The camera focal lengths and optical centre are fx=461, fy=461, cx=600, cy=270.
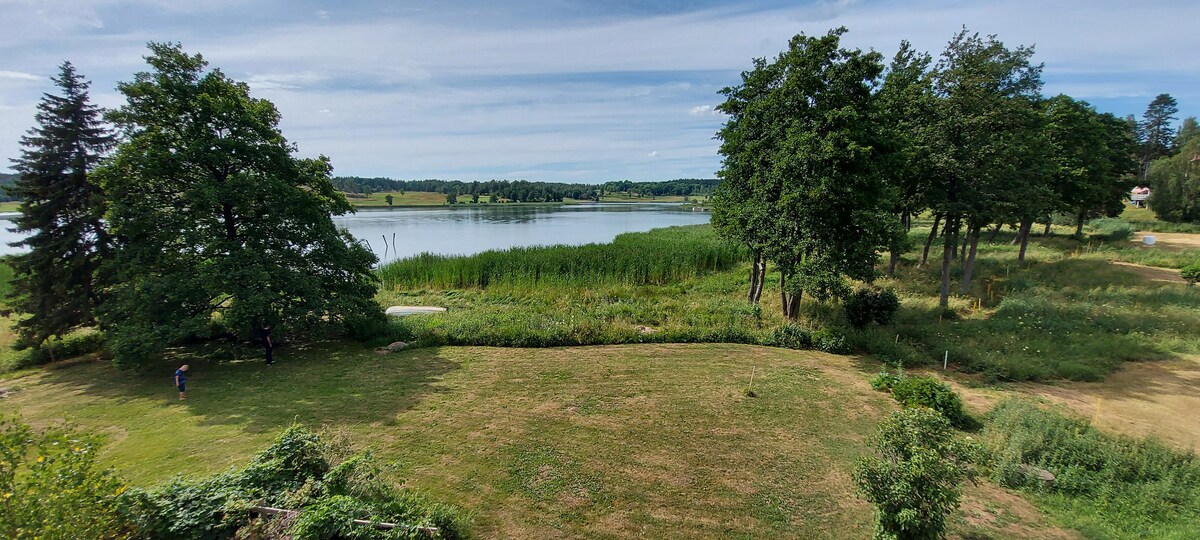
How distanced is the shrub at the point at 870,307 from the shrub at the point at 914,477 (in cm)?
945

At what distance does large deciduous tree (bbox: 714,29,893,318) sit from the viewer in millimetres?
12438

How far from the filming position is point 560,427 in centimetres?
833

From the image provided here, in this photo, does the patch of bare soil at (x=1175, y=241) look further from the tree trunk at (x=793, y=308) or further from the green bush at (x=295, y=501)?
the green bush at (x=295, y=501)

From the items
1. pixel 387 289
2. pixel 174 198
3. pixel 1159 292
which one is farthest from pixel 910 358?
pixel 387 289

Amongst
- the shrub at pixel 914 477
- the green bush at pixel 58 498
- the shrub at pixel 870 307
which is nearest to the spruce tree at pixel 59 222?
the green bush at pixel 58 498

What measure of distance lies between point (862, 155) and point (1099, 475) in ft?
27.2

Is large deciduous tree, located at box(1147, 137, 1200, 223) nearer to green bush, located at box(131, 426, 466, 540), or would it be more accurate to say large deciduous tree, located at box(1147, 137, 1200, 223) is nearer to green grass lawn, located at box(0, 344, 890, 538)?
green grass lawn, located at box(0, 344, 890, 538)

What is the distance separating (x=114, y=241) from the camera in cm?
1164

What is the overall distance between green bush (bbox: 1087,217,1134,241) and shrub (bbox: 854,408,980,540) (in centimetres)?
3599

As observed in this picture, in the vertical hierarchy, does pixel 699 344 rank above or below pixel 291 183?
below

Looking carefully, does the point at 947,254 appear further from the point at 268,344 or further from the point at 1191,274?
the point at 268,344

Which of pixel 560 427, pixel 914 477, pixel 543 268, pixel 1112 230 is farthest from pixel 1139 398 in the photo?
pixel 1112 230

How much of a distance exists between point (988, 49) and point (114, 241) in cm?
2511

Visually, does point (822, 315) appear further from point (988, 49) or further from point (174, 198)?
point (174, 198)
